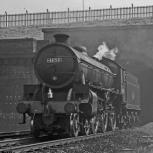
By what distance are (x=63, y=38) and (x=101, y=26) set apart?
51.7 ft

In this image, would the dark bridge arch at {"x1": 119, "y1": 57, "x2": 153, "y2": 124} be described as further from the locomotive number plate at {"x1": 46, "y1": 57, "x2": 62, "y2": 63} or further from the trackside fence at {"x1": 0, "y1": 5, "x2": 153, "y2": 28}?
the locomotive number plate at {"x1": 46, "y1": 57, "x2": 62, "y2": 63}

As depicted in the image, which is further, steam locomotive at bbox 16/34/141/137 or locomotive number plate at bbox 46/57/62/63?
locomotive number plate at bbox 46/57/62/63

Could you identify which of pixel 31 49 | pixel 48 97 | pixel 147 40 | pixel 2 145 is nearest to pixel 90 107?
pixel 48 97

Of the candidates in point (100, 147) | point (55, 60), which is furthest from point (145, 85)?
point (100, 147)

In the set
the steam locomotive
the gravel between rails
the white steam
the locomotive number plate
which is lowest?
the gravel between rails

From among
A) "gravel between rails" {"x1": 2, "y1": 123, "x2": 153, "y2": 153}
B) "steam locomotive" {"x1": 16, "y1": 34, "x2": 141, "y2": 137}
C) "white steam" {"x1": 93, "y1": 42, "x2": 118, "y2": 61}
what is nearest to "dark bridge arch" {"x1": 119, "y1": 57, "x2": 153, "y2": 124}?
"white steam" {"x1": 93, "y1": 42, "x2": 118, "y2": 61}

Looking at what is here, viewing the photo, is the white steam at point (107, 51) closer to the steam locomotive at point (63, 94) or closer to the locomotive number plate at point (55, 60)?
the steam locomotive at point (63, 94)

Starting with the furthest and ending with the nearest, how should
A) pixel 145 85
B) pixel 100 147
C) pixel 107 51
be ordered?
1. pixel 145 85
2. pixel 107 51
3. pixel 100 147

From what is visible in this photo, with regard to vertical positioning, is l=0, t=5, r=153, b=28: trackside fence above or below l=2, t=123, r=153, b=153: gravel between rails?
above

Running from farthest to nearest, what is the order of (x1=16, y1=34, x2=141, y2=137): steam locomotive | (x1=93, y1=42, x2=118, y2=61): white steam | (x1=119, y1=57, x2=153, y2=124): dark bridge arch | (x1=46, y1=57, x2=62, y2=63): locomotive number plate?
(x1=119, y1=57, x2=153, y2=124): dark bridge arch
(x1=93, y1=42, x2=118, y2=61): white steam
(x1=46, y1=57, x2=62, y2=63): locomotive number plate
(x1=16, y1=34, x2=141, y2=137): steam locomotive

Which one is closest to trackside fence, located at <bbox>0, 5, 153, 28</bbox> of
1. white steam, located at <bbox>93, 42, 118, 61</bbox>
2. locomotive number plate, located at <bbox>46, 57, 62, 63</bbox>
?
white steam, located at <bbox>93, 42, 118, 61</bbox>

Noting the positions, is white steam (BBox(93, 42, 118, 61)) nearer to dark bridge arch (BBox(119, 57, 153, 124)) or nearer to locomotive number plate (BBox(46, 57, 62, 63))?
dark bridge arch (BBox(119, 57, 153, 124))

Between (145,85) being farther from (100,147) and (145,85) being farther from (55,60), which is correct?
(100,147)

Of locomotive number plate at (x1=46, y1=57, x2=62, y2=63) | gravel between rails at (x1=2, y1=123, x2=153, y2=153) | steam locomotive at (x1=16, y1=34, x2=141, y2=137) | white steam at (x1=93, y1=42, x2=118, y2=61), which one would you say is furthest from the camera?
white steam at (x1=93, y1=42, x2=118, y2=61)
